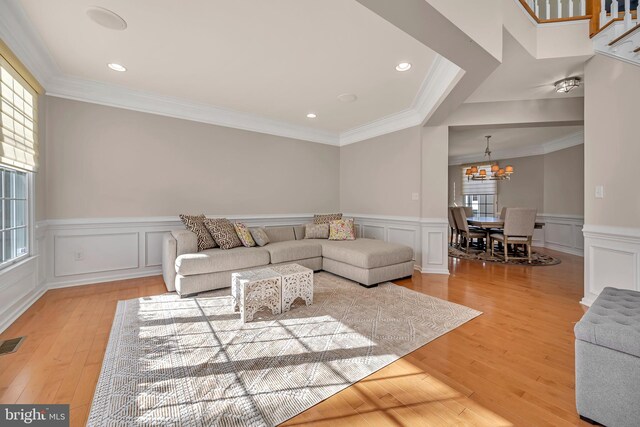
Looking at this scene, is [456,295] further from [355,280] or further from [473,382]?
[473,382]

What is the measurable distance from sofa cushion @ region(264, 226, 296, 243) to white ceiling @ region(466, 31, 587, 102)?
346 centimetres

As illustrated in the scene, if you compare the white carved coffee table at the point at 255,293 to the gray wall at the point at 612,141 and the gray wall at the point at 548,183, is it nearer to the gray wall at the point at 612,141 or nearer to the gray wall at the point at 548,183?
the gray wall at the point at 612,141

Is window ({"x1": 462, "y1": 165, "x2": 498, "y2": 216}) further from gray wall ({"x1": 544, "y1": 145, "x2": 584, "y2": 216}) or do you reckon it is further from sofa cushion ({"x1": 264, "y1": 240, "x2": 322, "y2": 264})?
sofa cushion ({"x1": 264, "y1": 240, "x2": 322, "y2": 264})


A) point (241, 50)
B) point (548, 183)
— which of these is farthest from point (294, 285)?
point (548, 183)

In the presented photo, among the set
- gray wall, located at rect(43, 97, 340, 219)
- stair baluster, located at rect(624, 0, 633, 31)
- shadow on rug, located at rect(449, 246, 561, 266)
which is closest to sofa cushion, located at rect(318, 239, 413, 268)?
gray wall, located at rect(43, 97, 340, 219)

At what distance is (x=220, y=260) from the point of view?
10.9 feet

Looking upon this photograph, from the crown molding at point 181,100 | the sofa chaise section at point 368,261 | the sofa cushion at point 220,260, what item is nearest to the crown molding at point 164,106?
the crown molding at point 181,100

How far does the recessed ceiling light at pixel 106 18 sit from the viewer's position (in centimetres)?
217

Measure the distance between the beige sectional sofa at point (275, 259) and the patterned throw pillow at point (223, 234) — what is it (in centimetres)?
12

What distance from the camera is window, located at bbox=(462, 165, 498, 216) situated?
814cm

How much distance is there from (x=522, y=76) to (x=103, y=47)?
4538 mm

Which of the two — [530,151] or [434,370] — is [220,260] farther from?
[530,151]

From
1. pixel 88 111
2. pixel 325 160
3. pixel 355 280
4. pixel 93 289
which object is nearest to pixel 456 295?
pixel 355 280

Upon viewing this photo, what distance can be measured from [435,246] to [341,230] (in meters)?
1.53
